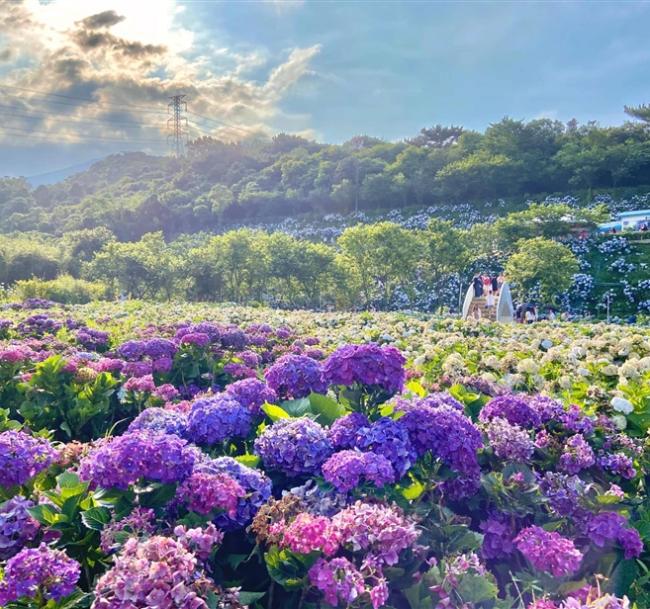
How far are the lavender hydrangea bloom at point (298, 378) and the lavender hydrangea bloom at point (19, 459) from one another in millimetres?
1278

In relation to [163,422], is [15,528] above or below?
below

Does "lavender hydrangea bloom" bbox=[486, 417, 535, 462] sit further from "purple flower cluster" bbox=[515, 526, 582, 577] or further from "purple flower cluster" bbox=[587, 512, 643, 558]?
"purple flower cluster" bbox=[515, 526, 582, 577]

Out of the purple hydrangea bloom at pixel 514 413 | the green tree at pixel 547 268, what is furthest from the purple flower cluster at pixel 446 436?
the green tree at pixel 547 268

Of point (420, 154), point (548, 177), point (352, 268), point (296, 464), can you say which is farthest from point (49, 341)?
point (420, 154)

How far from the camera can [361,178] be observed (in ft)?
266

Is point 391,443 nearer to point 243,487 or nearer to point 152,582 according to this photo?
point 243,487

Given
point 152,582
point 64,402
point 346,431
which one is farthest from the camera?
point 64,402

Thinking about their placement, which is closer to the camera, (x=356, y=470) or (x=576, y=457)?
(x=356, y=470)

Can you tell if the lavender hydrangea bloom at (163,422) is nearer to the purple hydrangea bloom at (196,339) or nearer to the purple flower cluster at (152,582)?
the purple flower cluster at (152,582)

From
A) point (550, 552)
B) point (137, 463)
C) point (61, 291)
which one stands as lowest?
point (61, 291)

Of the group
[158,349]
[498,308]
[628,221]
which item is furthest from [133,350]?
[628,221]

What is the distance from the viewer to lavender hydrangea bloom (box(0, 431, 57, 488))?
227 centimetres

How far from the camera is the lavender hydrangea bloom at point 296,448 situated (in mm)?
2301

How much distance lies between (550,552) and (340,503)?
2.68 feet
